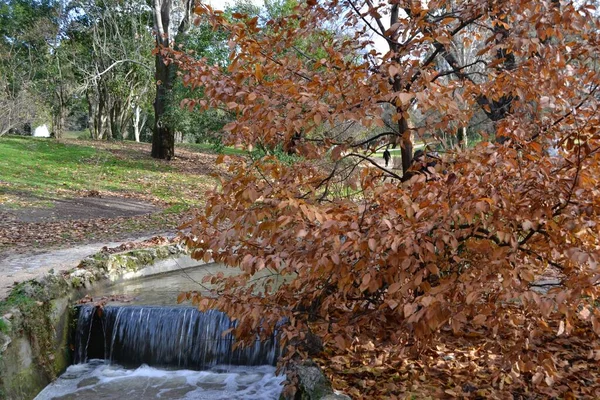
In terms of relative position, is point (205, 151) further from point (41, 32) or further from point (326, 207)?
point (326, 207)

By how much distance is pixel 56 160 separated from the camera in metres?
21.6

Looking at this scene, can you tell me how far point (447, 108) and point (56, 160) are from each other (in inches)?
845

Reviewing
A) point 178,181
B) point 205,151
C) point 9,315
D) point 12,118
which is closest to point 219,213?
point 9,315

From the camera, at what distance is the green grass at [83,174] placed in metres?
16.5

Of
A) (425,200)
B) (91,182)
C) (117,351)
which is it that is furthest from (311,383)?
(91,182)

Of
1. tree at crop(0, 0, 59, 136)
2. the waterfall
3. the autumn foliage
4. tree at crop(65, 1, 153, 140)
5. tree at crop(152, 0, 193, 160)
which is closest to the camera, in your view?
the autumn foliage

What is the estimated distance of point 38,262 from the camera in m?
8.55

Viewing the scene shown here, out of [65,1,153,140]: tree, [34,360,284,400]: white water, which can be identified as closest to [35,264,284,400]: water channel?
[34,360,284,400]: white water

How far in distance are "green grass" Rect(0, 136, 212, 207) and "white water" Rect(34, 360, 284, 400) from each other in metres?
9.46

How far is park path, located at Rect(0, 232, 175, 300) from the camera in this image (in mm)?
7449

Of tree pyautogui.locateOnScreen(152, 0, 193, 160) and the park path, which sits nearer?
the park path

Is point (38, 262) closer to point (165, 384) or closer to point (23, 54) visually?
point (165, 384)

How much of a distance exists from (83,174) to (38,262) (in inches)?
460

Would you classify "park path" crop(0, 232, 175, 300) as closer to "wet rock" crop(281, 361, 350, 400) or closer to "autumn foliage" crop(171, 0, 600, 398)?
"wet rock" crop(281, 361, 350, 400)
